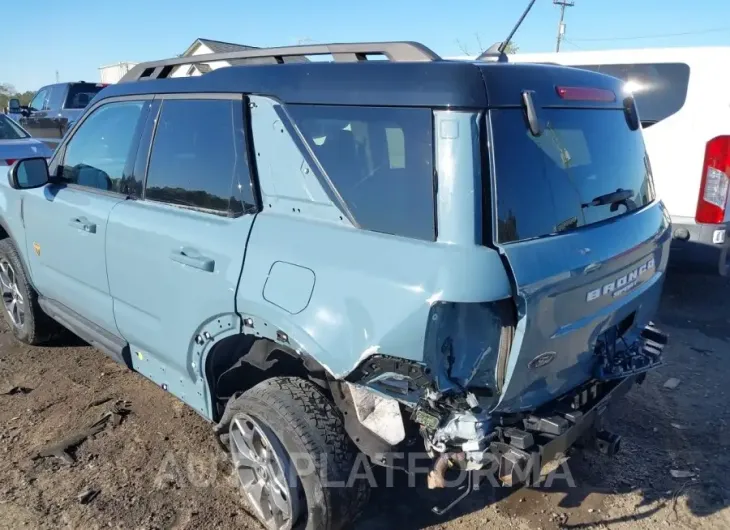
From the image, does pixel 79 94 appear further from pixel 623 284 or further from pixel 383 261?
pixel 623 284

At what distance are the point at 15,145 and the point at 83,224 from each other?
5.81 m

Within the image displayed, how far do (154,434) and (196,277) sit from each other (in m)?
1.35

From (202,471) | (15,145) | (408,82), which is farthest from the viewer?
(15,145)

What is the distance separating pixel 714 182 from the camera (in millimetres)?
5035

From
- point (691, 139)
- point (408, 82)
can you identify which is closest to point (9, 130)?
point (408, 82)

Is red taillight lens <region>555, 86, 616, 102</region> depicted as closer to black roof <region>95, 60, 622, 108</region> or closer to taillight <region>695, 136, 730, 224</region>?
black roof <region>95, 60, 622, 108</region>

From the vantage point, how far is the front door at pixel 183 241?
2.64 m

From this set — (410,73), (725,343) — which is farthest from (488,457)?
(725,343)

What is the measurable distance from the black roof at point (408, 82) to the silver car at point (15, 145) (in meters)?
6.18

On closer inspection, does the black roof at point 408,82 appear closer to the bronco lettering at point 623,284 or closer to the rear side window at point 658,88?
the bronco lettering at point 623,284

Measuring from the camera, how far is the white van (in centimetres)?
506

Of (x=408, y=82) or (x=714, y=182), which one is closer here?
(x=408, y=82)

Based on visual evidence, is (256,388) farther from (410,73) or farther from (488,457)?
(410,73)

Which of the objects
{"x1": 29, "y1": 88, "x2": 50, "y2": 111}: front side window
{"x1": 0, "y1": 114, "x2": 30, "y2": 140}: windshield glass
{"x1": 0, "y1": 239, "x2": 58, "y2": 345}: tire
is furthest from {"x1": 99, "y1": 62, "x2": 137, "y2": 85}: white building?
{"x1": 0, "y1": 239, "x2": 58, "y2": 345}: tire
